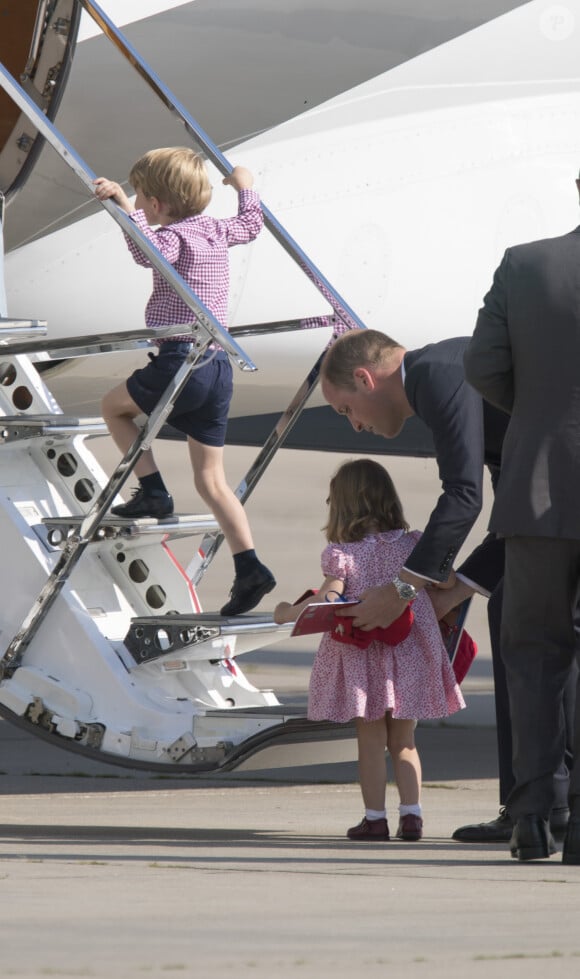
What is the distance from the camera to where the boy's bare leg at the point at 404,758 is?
4.87 meters

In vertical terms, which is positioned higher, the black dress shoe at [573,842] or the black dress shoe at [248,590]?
the black dress shoe at [248,590]

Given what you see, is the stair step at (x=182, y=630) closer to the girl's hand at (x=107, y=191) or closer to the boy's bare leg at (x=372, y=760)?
the boy's bare leg at (x=372, y=760)

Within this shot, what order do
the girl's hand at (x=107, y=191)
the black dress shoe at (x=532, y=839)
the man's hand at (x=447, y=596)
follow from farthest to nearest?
the girl's hand at (x=107, y=191)
the man's hand at (x=447, y=596)
the black dress shoe at (x=532, y=839)

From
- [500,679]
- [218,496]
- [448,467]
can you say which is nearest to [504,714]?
[500,679]

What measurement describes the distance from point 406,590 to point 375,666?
0.29 meters

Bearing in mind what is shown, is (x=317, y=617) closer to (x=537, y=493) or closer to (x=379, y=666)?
(x=379, y=666)

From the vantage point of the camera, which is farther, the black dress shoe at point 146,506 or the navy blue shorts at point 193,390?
the black dress shoe at point 146,506

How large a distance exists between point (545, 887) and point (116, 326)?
3.28 meters

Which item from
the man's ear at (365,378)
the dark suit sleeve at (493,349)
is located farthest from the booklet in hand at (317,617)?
the dark suit sleeve at (493,349)

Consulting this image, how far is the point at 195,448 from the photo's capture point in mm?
5637

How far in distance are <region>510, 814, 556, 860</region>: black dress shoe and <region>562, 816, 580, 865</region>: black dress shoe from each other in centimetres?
12

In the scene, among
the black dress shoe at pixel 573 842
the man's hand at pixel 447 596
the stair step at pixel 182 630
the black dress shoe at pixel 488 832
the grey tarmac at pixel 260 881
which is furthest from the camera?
the stair step at pixel 182 630

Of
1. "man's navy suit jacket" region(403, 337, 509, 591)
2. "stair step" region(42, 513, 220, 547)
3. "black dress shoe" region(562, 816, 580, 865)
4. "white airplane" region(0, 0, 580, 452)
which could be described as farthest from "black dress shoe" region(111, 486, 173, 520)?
"black dress shoe" region(562, 816, 580, 865)

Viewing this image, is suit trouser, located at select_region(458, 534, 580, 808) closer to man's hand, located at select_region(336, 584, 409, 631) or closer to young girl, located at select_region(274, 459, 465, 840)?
young girl, located at select_region(274, 459, 465, 840)
